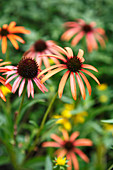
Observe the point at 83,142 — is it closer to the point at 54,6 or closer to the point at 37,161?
the point at 37,161

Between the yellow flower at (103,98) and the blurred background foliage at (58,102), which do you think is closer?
the blurred background foliage at (58,102)

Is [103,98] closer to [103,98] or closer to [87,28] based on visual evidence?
[103,98]

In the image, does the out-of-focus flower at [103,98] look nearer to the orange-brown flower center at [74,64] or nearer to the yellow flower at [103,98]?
the yellow flower at [103,98]

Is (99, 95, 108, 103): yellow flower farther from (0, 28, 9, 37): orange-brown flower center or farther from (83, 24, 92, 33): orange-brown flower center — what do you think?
(0, 28, 9, 37): orange-brown flower center

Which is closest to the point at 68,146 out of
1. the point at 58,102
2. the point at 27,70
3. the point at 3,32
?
the point at 58,102

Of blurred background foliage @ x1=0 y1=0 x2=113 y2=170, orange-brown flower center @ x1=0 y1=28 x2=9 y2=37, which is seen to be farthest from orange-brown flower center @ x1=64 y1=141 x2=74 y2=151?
orange-brown flower center @ x1=0 y1=28 x2=9 y2=37

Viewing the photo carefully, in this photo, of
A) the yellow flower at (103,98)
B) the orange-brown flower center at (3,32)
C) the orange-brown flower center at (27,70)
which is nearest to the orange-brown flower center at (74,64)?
the orange-brown flower center at (27,70)
